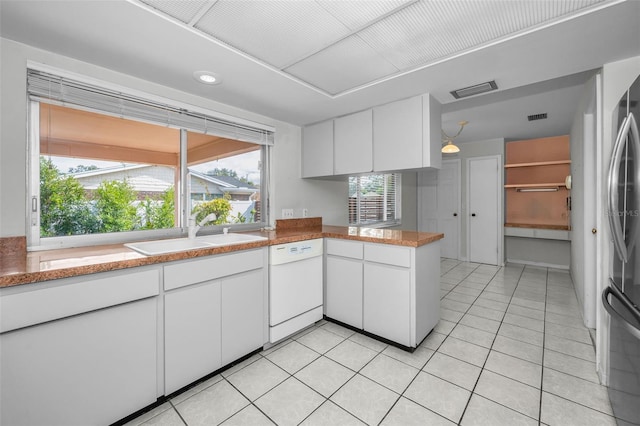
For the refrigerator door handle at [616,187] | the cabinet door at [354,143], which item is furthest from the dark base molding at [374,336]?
the cabinet door at [354,143]

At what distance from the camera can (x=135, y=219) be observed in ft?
7.41

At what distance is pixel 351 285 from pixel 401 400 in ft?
3.45

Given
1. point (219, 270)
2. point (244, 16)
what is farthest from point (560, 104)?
point (219, 270)

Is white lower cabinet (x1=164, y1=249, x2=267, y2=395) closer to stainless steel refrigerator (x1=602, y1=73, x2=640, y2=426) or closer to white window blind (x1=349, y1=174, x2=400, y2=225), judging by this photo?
stainless steel refrigerator (x1=602, y1=73, x2=640, y2=426)

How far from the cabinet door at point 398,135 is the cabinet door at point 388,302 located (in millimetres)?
1019

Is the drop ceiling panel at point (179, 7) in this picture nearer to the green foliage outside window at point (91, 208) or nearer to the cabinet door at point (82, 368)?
the green foliage outside window at point (91, 208)

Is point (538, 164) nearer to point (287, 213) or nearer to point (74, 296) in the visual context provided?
point (287, 213)

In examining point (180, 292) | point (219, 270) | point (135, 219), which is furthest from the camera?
point (135, 219)

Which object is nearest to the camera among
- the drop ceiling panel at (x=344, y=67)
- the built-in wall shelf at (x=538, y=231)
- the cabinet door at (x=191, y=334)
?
the cabinet door at (x=191, y=334)

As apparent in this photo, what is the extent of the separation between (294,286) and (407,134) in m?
1.80

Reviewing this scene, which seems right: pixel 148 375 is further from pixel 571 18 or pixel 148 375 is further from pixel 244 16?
pixel 571 18

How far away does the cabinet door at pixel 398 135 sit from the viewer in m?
2.52

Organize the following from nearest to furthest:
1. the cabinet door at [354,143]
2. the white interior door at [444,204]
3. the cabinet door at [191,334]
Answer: the cabinet door at [191,334] → the cabinet door at [354,143] → the white interior door at [444,204]

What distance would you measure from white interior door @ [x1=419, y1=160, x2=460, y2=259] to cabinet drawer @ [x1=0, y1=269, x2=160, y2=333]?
528 cm
